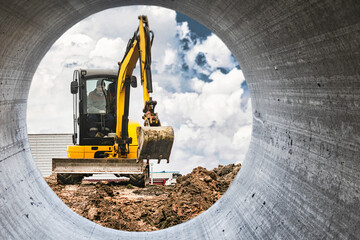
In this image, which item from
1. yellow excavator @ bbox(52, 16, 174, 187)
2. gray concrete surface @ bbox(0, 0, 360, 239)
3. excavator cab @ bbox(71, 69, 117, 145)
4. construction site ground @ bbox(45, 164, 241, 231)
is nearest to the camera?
gray concrete surface @ bbox(0, 0, 360, 239)

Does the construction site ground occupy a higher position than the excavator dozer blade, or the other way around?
the excavator dozer blade

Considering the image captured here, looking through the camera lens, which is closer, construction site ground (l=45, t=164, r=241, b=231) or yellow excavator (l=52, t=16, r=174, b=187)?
construction site ground (l=45, t=164, r=241, b=231)

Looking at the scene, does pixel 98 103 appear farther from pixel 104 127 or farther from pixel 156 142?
pixel 156 142

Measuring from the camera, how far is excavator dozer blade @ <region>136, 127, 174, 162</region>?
600cm

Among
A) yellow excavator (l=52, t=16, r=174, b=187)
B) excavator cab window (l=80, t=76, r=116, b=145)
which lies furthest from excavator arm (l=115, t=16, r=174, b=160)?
excavator cab window (l=80, t=76, r=116, b=145)

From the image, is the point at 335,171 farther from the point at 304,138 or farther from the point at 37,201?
the point at 37,201

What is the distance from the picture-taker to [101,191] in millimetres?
8945

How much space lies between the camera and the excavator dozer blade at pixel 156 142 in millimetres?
5996

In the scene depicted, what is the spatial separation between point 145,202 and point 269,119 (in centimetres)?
556

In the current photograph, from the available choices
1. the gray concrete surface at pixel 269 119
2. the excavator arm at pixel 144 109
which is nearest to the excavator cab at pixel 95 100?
the excavator arm at pixel 144 109

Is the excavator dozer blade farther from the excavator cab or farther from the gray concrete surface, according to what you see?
the excavator cab

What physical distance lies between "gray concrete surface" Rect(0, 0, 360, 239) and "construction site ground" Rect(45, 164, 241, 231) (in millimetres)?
2528

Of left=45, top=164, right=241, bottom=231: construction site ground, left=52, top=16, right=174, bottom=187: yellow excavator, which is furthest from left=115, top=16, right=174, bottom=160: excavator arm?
left=45, top=164, right=241, bottom=231: construction site ground

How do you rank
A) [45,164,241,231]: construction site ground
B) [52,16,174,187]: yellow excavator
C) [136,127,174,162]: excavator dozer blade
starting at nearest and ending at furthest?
1. [136,127,174,162]: excavator dozer blade
2. [45,164,241,231]: construction site ground
3. [52,16,174,187]: yellow excavator
